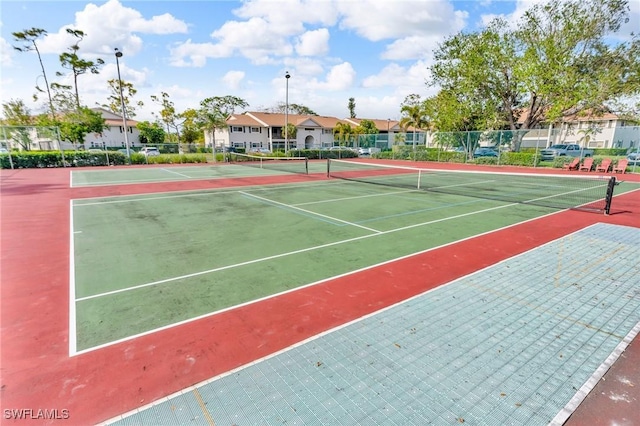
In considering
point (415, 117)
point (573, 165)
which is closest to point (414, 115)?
point (415, 117)

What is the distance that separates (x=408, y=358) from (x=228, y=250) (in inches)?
204

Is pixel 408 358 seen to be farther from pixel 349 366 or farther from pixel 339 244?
pixel 339 244

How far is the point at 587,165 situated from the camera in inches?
958

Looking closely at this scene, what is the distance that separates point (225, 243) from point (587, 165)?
27566 mm

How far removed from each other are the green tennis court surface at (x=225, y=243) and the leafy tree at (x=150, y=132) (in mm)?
58411

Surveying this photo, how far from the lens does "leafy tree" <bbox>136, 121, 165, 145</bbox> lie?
214 feet

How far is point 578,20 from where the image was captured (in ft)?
88.9

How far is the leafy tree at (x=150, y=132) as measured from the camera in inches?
2571

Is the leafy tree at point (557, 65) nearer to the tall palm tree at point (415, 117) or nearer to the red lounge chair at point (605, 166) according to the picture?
the red lounge chair at point (605, 166)

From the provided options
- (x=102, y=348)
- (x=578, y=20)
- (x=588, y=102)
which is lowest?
(x=102, y=348)

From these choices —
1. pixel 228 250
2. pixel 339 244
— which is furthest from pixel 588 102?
pixel 228 250

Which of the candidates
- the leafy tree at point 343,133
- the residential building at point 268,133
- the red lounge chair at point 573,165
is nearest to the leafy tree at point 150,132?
the residential building at point 268,133

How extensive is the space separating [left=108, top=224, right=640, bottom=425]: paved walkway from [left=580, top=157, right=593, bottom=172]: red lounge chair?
77.0 ft

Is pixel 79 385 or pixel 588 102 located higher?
pixel 588 102
